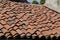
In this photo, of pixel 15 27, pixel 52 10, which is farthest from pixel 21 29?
pixel 52 10

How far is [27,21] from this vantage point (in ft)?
41.7

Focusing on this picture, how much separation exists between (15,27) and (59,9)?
427cm

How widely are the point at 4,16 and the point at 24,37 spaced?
2.44 metres

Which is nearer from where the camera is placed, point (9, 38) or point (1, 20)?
point (9, 38)

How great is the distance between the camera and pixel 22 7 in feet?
50.9

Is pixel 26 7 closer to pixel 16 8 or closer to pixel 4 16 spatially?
pixel 16 8

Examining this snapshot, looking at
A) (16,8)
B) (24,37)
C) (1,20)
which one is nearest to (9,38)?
(24,37)

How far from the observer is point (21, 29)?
38.2 ft

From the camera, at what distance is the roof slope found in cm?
1136

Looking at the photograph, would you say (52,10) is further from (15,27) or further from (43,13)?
(15,27)

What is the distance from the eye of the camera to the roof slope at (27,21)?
11.4 metres

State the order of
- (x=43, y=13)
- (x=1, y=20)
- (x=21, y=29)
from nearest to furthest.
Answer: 1. (x=21, y=29)
2. (x=1, y=20)
3. (x=43, y=13)

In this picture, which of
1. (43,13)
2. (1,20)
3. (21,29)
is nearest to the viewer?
(21,29)

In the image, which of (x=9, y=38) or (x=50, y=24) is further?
(x=50, y=24)
